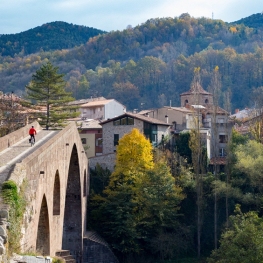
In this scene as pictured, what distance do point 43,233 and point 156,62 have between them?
112485mm

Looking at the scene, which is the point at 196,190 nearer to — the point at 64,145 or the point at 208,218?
the point at 208,218

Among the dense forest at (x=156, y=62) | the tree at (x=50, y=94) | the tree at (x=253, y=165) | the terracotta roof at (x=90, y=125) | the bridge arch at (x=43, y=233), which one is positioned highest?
the dense forest at (x=156, y=62)

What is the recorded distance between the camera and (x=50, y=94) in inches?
2009

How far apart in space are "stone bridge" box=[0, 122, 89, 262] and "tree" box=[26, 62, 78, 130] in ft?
27.2

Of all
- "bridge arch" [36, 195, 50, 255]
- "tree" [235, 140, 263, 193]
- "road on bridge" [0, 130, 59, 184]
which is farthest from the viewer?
"tree" [235, 140, 263, 193]

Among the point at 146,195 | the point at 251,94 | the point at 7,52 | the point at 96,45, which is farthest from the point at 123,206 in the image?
the point at 7,52

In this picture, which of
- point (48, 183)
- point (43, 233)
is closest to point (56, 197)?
point (43, 233)

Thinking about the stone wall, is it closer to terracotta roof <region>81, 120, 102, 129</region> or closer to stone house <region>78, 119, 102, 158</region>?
stone house <region>78, 119, 102, 158</region>

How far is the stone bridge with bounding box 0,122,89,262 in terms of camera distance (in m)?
16.9

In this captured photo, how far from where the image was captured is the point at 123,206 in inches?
1663

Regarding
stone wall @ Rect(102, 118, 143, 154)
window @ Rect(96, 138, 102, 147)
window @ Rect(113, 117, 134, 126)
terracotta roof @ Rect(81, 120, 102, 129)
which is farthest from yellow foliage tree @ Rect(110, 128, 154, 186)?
terracotta roof @ Rect(81, 120, 102, 129)

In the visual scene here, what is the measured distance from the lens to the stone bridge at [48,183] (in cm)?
1694

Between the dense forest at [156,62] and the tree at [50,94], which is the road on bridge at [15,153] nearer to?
the tree at [50,94]

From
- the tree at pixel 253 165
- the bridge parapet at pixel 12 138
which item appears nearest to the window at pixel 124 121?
the tree at pixel 253 165
